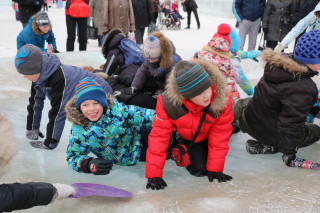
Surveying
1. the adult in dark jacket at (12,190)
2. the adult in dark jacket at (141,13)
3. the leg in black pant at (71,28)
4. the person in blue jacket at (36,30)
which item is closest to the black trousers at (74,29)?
the leg in black pant at (71,28)

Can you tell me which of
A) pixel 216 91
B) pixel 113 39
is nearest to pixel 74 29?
pixel 113 39

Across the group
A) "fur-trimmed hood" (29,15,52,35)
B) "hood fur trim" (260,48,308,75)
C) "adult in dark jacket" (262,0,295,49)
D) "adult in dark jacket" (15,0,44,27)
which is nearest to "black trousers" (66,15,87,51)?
"adult in dark jacket" (15,0,44,27)

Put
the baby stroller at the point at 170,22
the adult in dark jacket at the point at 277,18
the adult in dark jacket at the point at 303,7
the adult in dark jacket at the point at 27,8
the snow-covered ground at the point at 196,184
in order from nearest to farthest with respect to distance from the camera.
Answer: the snow-covered ground at the point at 196,184 < the adult in dark jacket at the point at 303,7 < the adult in dark jacket at the point at 277,18 < the adult in dark jacket at the point at 27,8 < the baby stroller at the point at 170,22

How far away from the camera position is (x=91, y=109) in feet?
7.11

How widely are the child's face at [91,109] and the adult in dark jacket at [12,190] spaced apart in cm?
64

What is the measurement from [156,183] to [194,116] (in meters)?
0.50

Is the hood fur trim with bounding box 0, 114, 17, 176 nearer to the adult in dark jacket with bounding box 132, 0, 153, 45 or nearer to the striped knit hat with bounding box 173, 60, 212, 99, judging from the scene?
the striped knit hat with bounding box 173, 60, 212, 99

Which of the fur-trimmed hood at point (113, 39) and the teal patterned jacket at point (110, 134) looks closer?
the teal patterned jacket at point (110, 134)

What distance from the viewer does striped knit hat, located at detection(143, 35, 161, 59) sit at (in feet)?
10.7

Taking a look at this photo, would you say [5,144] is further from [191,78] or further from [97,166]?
[191,78]

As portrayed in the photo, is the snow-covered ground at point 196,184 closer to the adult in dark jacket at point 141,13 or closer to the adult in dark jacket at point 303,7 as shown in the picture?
the adult in dark jacket at point 303,7

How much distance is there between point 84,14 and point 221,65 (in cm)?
343

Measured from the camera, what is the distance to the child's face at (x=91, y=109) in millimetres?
2174

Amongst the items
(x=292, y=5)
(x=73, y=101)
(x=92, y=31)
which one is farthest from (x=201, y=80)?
(x=92, y=31)
